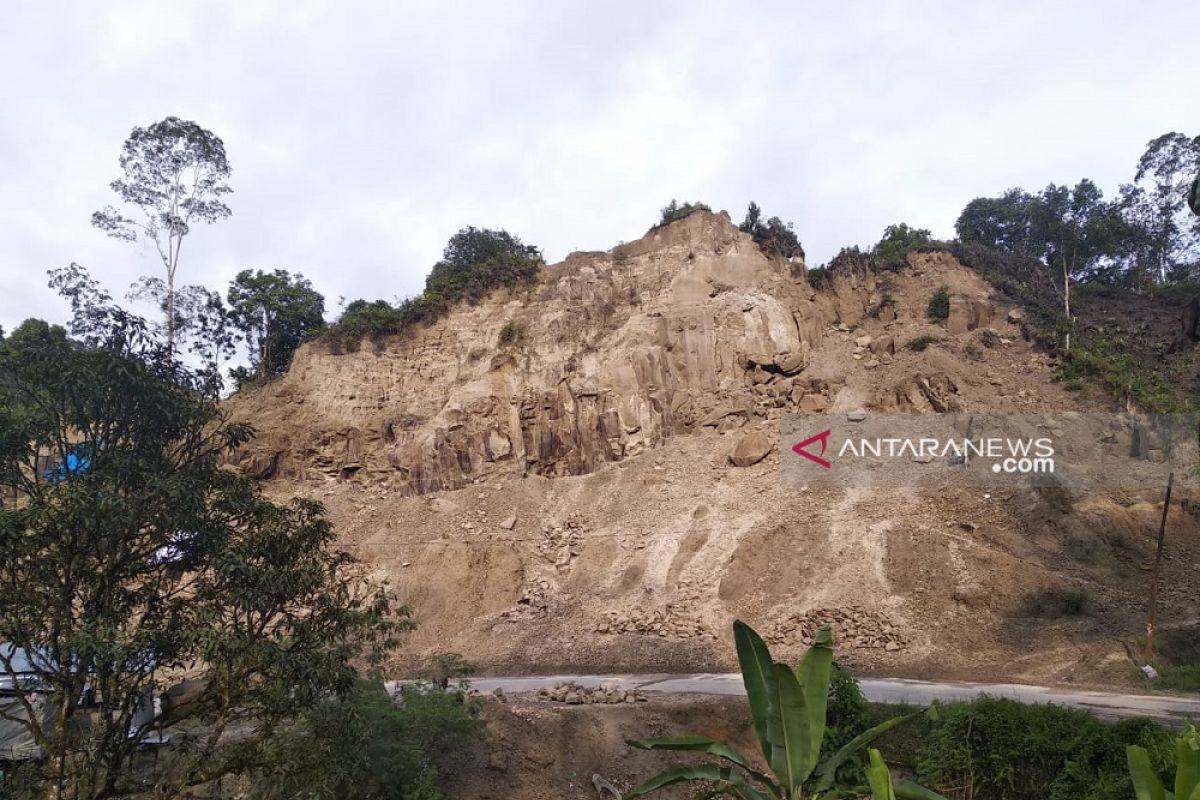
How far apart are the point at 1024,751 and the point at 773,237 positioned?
108 ft

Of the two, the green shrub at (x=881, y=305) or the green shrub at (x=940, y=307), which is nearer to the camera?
the green shrub at (x=940, y=307)

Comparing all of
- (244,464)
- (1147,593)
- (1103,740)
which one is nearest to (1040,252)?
(1147,593)

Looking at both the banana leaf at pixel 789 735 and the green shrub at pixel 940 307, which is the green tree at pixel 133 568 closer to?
the banana leaf at pixel 789 735

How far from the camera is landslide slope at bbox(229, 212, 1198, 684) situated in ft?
71.3

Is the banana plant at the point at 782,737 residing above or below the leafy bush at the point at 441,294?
below

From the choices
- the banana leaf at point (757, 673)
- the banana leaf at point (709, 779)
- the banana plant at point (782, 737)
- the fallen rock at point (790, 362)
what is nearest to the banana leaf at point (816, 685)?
the banana plant at point (782, 737)

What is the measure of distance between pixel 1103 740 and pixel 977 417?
70.2ft

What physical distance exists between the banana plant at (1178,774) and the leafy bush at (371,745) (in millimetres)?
6775

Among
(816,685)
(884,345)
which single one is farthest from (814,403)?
(816,685)

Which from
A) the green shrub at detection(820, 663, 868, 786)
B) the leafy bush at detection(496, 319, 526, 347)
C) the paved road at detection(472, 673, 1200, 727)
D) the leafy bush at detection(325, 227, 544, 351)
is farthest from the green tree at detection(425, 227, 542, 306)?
the green shrub at detection(820, 663, 868, 786)

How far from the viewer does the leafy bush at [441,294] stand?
39.9 m

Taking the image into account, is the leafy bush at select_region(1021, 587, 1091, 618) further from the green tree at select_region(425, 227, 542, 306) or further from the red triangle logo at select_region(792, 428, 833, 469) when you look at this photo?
the green tree at select_region(425, 227, 542, 306)

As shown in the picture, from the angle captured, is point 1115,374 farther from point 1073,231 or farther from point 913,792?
point 913,792

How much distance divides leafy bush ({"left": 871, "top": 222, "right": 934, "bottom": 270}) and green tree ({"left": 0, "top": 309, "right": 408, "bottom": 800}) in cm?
3758
